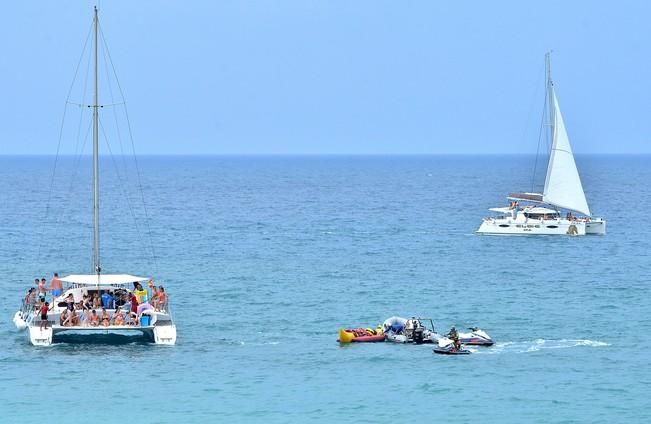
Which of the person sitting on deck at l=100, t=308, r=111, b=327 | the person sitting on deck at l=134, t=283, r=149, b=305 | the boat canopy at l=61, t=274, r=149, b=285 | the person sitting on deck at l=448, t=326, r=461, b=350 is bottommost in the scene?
the person sitting on deck at l=448, t=326, r=461, b=350

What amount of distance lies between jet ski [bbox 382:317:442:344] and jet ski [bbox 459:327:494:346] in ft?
3.26

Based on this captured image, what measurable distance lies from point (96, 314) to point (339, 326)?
1156 centimetres

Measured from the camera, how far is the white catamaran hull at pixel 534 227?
325 feet

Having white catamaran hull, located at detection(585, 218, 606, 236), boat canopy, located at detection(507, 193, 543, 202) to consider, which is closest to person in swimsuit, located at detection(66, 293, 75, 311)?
boat canopy, located at detection(507, 193, 543, 202)

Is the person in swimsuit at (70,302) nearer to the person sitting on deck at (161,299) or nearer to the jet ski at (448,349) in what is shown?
the person sitting on deck at (161,299)

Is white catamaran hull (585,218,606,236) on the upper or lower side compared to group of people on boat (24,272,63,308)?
lower

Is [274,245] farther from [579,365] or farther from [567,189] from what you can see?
[579,365]

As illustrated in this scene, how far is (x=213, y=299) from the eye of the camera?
64.1 metres

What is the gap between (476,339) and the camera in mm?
50875

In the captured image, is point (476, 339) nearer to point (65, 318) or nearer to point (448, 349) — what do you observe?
point (448, 349)

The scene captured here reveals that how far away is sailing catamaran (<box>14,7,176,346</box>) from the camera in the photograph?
4925 centimetres

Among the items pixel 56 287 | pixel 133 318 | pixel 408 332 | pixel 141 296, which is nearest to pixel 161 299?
pixel 141 296

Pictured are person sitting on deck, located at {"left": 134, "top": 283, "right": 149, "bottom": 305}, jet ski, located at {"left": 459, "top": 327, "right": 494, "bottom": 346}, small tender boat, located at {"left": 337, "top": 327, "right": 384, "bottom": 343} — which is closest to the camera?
jet ski, located at {"left": 459, "top": 327, "right": 494, "bottom": 346}

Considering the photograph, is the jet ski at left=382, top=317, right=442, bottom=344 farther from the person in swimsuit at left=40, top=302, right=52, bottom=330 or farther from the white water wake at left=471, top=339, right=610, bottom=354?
the person in swimsuit at left=40, top=302, right=52, bottom=330
